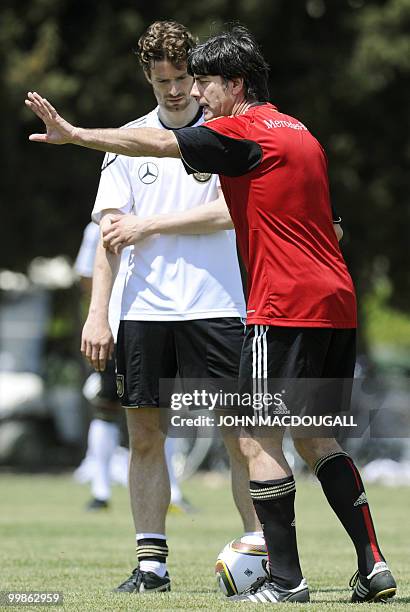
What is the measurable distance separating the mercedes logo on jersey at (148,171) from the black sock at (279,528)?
1.78 metres

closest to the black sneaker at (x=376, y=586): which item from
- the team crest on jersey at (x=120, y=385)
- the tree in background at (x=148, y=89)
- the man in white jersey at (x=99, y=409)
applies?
the team crest on jersey at (x=120, y=385)

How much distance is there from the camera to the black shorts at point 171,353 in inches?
263

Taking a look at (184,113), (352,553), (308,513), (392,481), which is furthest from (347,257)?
(184,113)

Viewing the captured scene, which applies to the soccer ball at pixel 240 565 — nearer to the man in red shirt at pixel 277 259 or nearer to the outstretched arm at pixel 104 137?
the man in red shirt at pixel 277 259

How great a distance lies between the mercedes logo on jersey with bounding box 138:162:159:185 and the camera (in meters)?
6.88

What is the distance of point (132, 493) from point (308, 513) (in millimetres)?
6197

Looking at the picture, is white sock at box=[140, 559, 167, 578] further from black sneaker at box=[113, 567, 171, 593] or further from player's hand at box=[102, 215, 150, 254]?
player's hand at box=[102, 215, 150, 254]

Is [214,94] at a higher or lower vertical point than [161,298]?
higher

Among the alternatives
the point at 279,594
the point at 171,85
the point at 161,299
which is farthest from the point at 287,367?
the point at 171,85

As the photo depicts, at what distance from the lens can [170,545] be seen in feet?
31.3

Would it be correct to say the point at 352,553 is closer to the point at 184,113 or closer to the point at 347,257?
the point at 184,113

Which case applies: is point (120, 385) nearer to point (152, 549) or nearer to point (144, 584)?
point (152, 549)

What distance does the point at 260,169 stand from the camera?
5.80 metres

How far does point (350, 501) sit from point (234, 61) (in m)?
1.94
